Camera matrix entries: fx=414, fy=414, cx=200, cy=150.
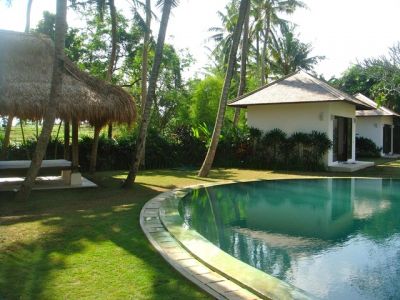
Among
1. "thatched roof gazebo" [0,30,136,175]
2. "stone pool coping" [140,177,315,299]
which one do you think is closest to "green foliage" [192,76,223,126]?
"thatched roof gazebo" [0,30,136,175]

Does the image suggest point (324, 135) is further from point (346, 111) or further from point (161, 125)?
point (161, 125)

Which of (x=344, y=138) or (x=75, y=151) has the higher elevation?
(x=344, y=138)

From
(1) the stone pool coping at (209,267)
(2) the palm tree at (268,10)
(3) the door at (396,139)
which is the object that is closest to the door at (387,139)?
(3) the door at (396,139)

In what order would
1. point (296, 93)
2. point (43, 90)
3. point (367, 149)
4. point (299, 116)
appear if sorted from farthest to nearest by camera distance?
point (367, 149) → point (299, 116) → point (296, 93) → point (43, 90)

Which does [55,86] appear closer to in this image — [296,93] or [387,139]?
[296,93]

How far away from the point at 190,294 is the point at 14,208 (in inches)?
221

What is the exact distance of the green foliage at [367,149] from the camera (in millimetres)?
25828

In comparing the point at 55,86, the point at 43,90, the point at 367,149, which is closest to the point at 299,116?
the point at 367,149

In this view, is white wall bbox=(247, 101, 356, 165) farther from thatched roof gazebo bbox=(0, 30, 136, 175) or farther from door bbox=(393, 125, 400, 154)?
door bbox=(393, 125, 400, 154)

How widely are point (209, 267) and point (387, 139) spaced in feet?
86.4

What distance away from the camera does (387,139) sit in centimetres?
2784

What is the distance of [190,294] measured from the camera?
388cm

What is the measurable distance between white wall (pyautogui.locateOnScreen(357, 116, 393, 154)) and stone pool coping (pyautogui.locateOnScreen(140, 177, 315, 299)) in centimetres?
2226

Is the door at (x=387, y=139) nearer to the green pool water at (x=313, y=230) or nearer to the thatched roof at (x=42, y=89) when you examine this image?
the green pool water at (x=313, y=230)
